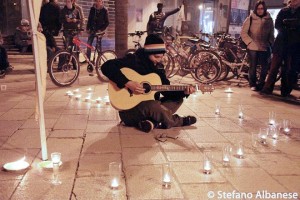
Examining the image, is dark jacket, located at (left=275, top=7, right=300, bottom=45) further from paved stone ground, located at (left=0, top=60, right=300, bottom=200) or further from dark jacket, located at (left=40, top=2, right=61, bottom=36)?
dark jacket, located at (left=40, top=2, right=61, bottom=36)

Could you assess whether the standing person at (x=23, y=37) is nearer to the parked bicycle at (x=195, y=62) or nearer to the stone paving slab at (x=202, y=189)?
the parked bicycle at (x=195, y=62)

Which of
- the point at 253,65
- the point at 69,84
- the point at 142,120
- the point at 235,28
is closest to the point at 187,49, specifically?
the point at 235,28

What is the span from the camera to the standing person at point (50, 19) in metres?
9.49

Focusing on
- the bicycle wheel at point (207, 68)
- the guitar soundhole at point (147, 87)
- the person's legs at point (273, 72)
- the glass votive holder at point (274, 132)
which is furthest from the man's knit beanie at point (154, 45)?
the bicycle wheel at point (207, 68)

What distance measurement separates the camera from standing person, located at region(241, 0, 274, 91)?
26.5 ft

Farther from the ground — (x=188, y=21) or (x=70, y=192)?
(x=188, y=21)

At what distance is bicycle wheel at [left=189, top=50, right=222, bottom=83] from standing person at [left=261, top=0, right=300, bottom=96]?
5.69ft

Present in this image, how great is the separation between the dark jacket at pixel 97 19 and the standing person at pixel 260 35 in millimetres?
4030

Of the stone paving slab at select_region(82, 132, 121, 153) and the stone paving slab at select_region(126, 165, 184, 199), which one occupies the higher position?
the stone paving slab at select_region(82, 132, 121, 153)

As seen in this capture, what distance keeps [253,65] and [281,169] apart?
5.04 m

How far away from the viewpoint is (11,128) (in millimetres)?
4836

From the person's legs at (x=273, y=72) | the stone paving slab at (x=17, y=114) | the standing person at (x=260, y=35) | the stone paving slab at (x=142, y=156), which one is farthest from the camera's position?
the standing person at (x=260, y=35)

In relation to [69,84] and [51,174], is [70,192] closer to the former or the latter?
[51,174]

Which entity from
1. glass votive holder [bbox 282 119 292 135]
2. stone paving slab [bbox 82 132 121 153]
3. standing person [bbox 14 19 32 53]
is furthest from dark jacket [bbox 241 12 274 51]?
standing person [bbox 14 19 32 53]
